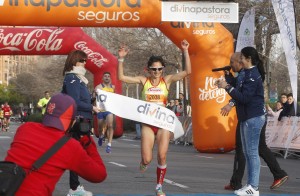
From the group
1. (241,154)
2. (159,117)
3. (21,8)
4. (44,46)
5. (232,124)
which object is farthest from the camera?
(44,46)

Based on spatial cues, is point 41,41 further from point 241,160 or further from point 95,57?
point 241,160

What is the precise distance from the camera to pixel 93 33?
51031mm

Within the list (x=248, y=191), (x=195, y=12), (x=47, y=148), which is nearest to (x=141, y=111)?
(x=248, y=191)

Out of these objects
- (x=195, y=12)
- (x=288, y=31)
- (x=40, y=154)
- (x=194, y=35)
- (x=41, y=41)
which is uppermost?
(x=195, y=12)

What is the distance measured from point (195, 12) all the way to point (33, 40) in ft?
23.9

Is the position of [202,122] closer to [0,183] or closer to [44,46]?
[44,46]

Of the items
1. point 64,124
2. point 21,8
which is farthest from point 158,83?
point 21,8

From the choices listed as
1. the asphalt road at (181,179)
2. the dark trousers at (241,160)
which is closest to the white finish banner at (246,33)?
the asphalt road at (181,179)

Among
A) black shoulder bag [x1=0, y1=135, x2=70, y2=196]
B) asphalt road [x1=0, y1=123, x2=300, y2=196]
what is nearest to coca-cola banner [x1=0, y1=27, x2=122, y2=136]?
asphalt road [x1=0, y1=123, x2=300, y2=196]

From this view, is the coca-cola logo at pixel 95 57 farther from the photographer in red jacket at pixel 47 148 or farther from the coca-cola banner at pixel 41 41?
the photographer in red jacket at pixel 47 148

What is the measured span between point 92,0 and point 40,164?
12298 mm

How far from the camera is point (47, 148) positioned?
→ 472cm

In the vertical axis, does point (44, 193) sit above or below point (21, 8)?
below

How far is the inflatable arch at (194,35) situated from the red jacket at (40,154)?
11.9 m
